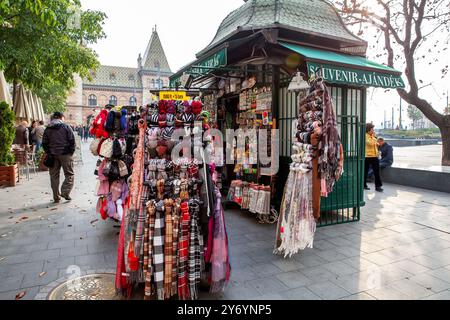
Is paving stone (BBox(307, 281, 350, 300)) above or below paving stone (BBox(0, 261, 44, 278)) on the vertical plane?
below

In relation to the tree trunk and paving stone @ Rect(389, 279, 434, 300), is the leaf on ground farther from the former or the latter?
the tree trunk

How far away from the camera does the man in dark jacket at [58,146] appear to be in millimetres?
6812

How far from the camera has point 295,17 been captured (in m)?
6.02

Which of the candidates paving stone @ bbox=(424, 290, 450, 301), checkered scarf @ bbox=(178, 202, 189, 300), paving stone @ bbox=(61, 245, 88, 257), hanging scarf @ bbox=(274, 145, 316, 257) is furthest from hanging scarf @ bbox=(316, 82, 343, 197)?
paving stone @ bbox=(61, 245, 88, 257)

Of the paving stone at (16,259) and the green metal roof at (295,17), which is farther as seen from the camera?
the green metal roof at (295,17)

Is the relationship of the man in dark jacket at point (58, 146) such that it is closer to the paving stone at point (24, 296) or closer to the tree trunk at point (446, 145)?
the paving stone at point (24, 296)

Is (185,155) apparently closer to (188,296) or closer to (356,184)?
(188,296)

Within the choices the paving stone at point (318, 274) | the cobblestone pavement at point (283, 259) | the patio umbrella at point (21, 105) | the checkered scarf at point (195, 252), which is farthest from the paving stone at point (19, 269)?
the patio umbrella at point (21, 105)

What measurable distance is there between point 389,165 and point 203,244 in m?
8.84

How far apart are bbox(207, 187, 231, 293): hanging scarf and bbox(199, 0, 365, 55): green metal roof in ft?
11.8

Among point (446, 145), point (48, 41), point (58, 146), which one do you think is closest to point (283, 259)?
point (58, 146)

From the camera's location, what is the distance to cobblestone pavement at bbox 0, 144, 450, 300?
3.28 meters

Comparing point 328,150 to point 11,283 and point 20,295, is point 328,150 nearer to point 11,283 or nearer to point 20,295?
point 20,295
